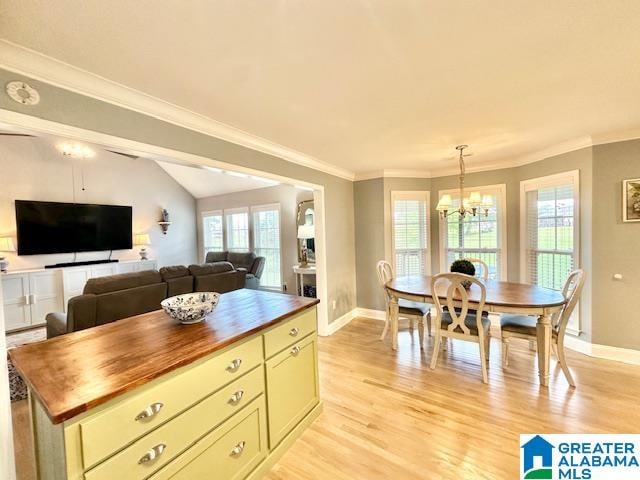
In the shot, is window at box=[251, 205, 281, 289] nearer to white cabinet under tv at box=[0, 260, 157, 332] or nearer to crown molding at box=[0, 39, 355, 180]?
white cabinet under tv at box=[0, 260, 157, 332]

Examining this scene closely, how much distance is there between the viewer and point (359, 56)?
1.56 metres

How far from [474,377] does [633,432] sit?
1037mm

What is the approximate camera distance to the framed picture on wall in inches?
112

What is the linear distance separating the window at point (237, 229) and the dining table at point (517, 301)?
455 centimetres

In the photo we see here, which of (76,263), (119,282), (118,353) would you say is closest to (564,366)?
(118,353)

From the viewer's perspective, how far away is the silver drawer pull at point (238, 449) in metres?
1.50

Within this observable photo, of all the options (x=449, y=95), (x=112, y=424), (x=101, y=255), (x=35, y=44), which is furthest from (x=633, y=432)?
(x=101, y=255)

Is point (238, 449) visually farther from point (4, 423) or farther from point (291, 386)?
point (4, 423)

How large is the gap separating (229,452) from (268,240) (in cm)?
530

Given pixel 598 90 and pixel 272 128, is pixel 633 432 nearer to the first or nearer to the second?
pixel 598 90

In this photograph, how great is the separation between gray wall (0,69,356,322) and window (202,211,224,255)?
4.24 metres

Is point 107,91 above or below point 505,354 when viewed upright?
above

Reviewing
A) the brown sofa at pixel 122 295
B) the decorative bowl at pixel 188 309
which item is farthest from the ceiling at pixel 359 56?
the brown sofa at pixel 122 295

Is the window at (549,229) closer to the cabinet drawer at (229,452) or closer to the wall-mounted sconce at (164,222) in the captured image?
the cabinet drawer at (229,452)
